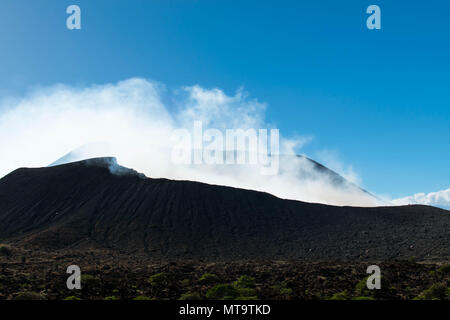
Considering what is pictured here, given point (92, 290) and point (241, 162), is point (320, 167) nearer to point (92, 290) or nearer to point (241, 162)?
point (241, 162)

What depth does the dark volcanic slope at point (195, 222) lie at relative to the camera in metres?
58.1

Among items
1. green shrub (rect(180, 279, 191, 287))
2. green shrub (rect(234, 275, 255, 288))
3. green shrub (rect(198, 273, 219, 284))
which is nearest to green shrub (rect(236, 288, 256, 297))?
green shrub (rect(234, 275, 255, 288))

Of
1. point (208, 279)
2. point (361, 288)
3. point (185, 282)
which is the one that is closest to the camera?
point (361, 288)

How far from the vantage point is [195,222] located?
2744 inches

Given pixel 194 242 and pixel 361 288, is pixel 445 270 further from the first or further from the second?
pixel 194 242

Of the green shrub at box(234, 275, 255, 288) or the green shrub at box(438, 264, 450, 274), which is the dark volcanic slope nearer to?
the green shrub at box(438, 264, 450, 274)

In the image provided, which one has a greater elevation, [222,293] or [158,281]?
[222,293]

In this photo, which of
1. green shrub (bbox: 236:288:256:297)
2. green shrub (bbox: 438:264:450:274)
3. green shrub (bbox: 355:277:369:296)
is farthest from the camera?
green shrub (bbox: 438:264:450:274)

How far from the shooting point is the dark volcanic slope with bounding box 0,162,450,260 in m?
58.1

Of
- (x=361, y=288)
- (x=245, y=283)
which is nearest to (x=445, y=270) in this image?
(x=361, y=288)

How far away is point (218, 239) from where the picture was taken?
63312 mm

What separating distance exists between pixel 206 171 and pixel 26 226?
241 feet

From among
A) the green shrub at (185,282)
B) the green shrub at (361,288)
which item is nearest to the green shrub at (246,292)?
the green shrub at (185,282)
